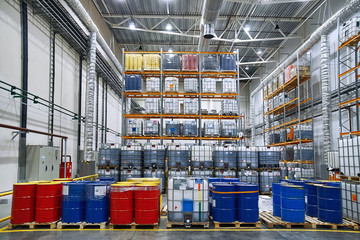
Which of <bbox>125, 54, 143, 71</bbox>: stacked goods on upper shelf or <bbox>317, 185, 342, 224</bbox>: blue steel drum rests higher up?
<bbox>125, 54, 143, 71</bbox>: stacked goods on upper shelf

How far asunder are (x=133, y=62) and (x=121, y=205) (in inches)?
373

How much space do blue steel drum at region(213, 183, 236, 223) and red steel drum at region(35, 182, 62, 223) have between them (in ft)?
12.8

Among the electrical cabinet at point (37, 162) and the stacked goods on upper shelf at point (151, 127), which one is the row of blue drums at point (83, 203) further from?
the stacked goods on upper shelf at point (151, 127)

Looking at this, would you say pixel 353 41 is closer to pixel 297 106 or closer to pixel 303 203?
pixel 297 106

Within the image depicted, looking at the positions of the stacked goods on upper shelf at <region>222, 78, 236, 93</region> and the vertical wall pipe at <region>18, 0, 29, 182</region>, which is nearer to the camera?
the vertical wall pipe at <region>18, 0, 29, 182</region>

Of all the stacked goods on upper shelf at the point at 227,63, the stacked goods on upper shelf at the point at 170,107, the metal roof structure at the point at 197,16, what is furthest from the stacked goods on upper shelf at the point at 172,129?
the metal roof structure at the point at 197,16

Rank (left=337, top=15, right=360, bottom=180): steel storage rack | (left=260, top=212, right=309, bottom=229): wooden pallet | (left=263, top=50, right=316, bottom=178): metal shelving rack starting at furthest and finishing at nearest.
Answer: (left=263, top=50, right=316, bottom=178): metal shelving rack < (left=337, top=15, right=360, bottom=180): steel storage rack < (left=260, top=212, right=309, bottom=229): wooden pallet

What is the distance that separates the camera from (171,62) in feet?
47.6

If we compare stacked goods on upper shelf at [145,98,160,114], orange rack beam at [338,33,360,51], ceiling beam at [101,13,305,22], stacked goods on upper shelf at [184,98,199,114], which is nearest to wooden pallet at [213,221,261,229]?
stacked goods on upper shelf at [184,98,199,114]

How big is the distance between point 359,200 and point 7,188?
10.7 meters

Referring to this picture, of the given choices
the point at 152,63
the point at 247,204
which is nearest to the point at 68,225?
the point at 247,204

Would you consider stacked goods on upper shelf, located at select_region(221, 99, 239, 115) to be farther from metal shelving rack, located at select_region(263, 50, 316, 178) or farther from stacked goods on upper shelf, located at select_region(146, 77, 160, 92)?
metal shelving rack, located at select_region(263, 50, 316, 178)

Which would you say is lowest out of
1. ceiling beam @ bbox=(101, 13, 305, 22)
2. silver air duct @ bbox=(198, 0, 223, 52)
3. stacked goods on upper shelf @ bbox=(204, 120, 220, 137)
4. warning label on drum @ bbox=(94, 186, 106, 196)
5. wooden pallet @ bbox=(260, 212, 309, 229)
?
wooden pallet @ bbox=(260, 212, 309, 229)

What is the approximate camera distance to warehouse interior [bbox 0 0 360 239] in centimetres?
676
